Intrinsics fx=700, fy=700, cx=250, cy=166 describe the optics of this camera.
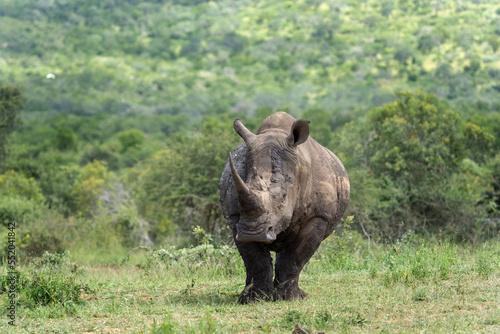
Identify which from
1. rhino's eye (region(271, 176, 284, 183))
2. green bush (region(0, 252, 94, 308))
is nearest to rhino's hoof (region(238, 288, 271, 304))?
rhino's eye (region(271, 176, 284, 183))

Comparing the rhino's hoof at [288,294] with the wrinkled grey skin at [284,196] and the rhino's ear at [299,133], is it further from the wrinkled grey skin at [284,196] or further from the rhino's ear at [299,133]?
the rhino's ear at [299,133]

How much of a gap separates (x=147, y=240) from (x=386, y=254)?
48.2 ft

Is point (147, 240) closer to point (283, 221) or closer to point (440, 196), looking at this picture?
point (440, 196)

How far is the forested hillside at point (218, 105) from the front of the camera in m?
23.2

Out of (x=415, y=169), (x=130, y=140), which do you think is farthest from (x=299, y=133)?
(x=130, y=140)

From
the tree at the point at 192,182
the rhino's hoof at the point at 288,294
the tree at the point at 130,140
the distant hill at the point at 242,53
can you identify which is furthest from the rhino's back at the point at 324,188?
the distant hill at the point at 242,53

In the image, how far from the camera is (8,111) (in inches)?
1511

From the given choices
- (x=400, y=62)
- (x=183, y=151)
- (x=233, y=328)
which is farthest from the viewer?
(x=400, y=62)

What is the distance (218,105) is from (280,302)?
364 feet

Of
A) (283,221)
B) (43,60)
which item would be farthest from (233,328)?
(43,60)

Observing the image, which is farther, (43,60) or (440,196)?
(43,60)

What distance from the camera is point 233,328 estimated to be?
705 centimetres

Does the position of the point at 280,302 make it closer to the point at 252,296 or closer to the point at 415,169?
the point at 252,296

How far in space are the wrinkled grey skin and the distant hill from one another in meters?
92.7
